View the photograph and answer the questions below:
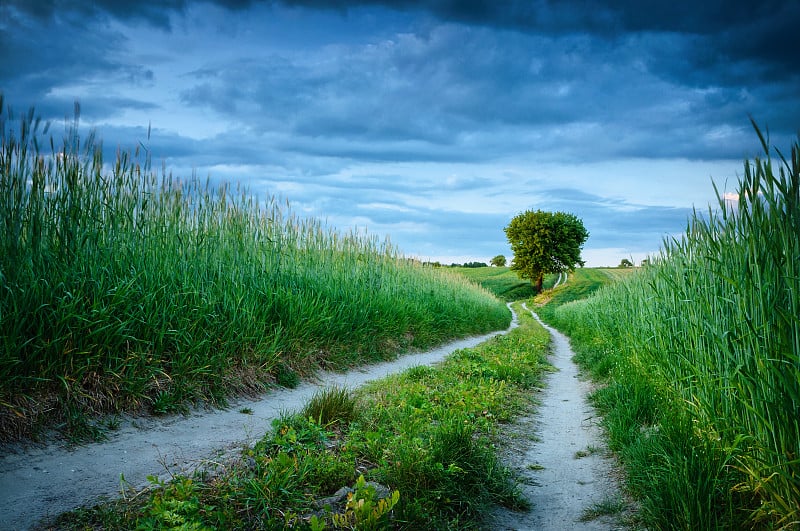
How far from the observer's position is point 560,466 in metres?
4.65

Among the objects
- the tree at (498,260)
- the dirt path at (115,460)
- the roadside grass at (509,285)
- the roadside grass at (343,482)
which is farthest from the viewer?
the tree at (498,260)

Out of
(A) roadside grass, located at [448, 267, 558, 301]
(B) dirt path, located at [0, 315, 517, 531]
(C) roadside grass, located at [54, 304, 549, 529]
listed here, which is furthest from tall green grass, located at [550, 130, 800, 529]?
(A) roadside grass, located at [448, 267, 558, 301]

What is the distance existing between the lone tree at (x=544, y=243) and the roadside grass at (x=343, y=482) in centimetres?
5043

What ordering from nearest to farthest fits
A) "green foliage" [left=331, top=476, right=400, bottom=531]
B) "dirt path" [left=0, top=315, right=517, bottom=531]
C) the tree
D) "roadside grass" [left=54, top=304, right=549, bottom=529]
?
"green foliage" [left=331, top=476, right=400, bottom=531] → "roadside grass" [left=54, top=304, right=549, bottom=529] → "dirt path" [left=0, top=315, right=517, bottom=531] → the tree

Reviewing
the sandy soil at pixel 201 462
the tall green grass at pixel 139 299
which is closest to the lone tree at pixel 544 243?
the tall green grass at pixel 139 299

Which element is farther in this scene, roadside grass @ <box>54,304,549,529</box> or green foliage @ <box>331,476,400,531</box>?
roadside grass @ <box>54,304,549,529</box>

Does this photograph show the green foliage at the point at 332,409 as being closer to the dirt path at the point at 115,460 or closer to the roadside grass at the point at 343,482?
the roadside grass at the point at 343,482

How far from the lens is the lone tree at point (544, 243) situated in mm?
53688

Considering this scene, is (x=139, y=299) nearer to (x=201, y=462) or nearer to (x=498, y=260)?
(x=201, y=462)

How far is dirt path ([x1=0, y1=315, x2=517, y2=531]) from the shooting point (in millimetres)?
3510

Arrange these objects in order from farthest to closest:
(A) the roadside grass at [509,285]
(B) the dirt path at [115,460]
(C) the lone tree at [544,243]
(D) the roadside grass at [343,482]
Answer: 1. (A) the roadside grass at [509,285]
2. (C) the lone tree at [544,243]
3. (B) the dirt path at [115,460]
4. (D) the roadside grass at [343,482]

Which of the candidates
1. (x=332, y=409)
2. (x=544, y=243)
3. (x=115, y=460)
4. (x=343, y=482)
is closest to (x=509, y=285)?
(x=544, y=243)

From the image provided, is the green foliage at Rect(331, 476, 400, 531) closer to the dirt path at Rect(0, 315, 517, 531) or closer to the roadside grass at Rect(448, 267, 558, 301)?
the dirt path at Rect(0, 315, 517, 531)

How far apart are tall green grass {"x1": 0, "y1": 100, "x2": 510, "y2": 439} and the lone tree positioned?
46.7m
